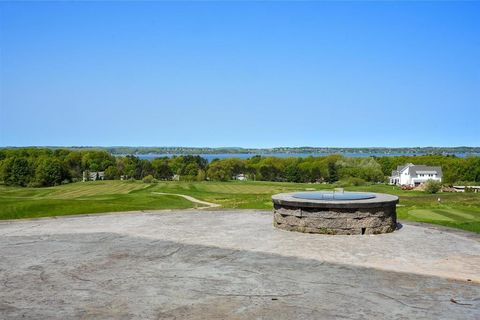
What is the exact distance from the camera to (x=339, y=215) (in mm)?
12219

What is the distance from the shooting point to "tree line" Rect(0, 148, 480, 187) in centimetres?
8525

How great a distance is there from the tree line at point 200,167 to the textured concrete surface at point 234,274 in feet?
206

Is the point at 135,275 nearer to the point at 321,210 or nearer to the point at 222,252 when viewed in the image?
the point at 222,252

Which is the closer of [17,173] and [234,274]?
[234,274]

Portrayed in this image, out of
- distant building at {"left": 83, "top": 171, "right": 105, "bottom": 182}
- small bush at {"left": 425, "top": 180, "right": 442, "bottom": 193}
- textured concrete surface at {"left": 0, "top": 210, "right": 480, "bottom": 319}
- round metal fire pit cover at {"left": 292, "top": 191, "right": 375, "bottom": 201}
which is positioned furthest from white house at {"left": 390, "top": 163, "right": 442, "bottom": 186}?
textured concrete surface at {"left": 0, "top": 210, "right": 480, "bottom": 319}

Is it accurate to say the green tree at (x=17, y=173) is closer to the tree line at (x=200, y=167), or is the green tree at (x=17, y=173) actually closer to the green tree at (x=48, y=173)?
the tree line at (x=200, y=167)

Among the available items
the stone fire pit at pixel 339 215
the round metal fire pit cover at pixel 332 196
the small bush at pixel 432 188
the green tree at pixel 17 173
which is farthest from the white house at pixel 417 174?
the stone fire pit at pixel 339 215

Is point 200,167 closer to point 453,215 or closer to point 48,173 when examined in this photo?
point 48,173

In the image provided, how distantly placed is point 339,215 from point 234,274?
4.84 meters

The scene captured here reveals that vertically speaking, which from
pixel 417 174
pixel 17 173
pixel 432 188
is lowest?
pixel 17 173

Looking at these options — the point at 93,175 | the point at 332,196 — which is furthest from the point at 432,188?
the point at 93,175

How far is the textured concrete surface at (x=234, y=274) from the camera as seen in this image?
6441 millimetres

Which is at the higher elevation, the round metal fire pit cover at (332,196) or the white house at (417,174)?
the round metal fire pit cover at (332,196)

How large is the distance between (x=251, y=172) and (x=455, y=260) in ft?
328
